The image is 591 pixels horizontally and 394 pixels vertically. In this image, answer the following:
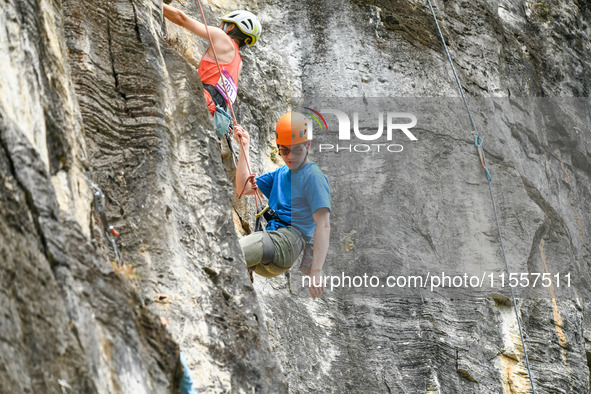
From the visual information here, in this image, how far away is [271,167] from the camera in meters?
10.2

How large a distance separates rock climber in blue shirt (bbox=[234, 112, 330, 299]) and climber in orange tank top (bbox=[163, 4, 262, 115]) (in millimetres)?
783

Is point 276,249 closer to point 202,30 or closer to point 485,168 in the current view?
point 202,30

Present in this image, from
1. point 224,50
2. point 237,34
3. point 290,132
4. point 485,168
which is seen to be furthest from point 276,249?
point 485,168

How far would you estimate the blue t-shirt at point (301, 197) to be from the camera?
24.6ft

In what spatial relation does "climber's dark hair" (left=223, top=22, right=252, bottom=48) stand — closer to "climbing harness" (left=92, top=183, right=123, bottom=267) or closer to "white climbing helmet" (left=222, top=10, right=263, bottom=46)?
"white climbing helmet" (left=222, top=10, right=263, bottom=46)

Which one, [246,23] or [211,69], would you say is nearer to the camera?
[211,69]

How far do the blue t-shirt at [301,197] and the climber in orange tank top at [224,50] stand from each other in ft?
3.52

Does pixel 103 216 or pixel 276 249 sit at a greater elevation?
pixel 276 249

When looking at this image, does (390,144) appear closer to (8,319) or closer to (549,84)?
(549,84)

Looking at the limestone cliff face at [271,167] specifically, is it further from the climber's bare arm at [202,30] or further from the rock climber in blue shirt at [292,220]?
the rock climber in blue shirt at [292,220]

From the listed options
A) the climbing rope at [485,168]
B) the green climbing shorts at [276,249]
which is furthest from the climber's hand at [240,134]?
the climbing rope at [485,168]

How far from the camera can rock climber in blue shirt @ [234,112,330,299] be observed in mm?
7227

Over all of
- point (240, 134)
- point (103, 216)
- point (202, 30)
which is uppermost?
point (202, 30)

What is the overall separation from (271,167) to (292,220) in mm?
2728
